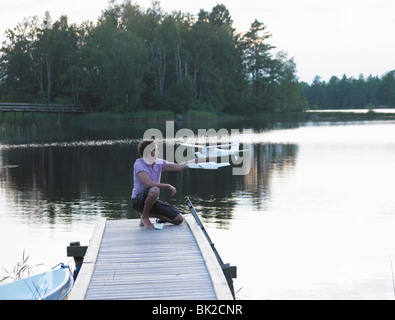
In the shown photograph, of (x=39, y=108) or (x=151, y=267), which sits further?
(x=39, y=108)

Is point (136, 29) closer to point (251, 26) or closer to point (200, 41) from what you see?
point (200, 41)

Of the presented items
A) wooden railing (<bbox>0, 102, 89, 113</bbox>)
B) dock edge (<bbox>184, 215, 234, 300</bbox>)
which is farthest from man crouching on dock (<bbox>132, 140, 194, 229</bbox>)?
wooden railing (<bbox>0, 102, 89, 113</bbox>)

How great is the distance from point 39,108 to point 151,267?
191ft

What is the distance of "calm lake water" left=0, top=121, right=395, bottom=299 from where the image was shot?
340 inches

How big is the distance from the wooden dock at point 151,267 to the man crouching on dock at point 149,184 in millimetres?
259

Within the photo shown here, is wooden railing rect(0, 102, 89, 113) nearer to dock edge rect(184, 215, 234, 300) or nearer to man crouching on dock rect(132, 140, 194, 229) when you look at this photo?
man crouching on dock rect(132, 140, 194, 229)

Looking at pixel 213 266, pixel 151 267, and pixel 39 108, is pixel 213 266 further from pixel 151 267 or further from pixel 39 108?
pixel 39 108

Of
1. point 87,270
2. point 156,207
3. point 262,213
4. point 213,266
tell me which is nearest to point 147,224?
point 156,207

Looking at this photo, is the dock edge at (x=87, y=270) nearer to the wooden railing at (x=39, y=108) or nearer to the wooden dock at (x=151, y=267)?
the wooden dock at (x=151, y=267)

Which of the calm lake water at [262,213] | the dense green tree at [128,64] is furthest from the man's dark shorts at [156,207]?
the dense green tree at [128,64]

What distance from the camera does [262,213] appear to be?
13.4 meters

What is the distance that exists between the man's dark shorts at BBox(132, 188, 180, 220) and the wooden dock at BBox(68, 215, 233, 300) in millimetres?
220

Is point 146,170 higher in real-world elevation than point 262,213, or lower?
higher

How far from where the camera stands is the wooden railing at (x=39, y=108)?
182ft
